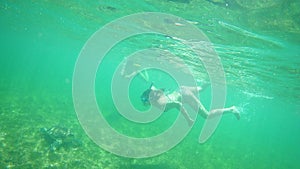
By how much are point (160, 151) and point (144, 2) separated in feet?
38.1

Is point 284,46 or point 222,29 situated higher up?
point 222,29

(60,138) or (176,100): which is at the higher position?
(176,100)

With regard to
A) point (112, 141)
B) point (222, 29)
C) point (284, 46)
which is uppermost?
point (222, 29)

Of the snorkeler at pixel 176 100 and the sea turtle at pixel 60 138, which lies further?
the sea turtle at pixel 60 138

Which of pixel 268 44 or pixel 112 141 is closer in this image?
pixel 268 44

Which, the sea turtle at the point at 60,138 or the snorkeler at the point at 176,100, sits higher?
Result: the snorkeler at the point at 176,100

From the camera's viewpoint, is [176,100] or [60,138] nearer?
[176,100]

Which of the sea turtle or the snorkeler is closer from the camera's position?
the snorkeler

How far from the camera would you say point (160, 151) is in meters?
18.6

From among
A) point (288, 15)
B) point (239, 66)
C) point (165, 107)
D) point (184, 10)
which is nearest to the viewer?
point (288, 15)

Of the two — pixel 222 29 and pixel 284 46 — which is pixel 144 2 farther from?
pixel 284 46

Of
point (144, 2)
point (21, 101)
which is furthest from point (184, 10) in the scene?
point (21, 101)

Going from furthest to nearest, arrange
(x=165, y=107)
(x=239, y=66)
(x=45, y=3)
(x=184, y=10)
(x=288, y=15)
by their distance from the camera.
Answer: (x=45, y=3) < (x=239, y=66) < (x=184, y=10) < (x=165, y=107) < (x=288, y=15)

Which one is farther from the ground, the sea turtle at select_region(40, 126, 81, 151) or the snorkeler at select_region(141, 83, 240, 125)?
the snorkeler at select_region(141, 83, 240, 125)
